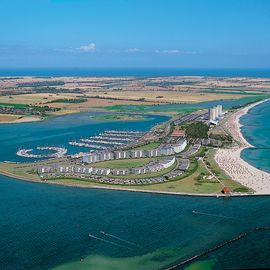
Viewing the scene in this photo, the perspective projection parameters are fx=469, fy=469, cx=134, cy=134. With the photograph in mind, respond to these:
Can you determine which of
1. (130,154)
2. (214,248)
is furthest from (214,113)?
(214,248)

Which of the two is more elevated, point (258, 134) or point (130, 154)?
point (130, 154)

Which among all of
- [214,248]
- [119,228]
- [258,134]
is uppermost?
[258,134]

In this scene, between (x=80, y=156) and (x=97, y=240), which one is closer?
(x=97, y=240)

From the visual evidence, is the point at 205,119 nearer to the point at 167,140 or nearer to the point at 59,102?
the point at 167,140

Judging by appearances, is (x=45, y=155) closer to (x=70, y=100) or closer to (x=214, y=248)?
(x=214, y=248)

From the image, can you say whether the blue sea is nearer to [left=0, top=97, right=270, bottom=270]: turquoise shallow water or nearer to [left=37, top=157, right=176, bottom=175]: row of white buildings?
[left=0, top=97, right=270, bottom=270]: turquoise shallow water

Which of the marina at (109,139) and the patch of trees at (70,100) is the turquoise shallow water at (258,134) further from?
the patch of trees at (70,100)

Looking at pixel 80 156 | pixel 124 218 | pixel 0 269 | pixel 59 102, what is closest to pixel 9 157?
pixel 80 156
